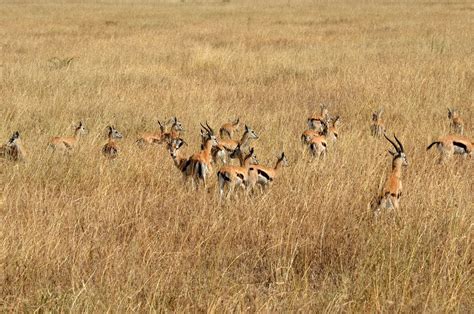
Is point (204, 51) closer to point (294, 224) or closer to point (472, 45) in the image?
point (472, 45)

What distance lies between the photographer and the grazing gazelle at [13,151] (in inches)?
277

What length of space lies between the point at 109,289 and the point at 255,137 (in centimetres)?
493

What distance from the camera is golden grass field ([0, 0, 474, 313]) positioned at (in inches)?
A: 149

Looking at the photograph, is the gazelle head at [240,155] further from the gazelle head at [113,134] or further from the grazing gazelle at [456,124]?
the grazing gazelle at [456,124]

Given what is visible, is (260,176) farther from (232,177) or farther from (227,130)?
(227,130)

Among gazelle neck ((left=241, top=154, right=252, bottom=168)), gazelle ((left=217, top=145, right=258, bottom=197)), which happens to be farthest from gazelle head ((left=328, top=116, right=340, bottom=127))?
gazelle ((left=217, top=145, right=258, bottom=197))

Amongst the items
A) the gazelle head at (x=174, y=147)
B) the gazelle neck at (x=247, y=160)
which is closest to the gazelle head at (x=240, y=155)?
the gazelle neck at (x=247, y=160)

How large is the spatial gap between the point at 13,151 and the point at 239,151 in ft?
9.80

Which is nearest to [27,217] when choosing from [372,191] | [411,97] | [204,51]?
[372,191]

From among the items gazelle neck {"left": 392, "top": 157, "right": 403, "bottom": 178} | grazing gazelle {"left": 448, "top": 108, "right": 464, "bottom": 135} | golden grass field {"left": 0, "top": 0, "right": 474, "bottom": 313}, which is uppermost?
grazing gazelle {"left": 448, "top": 108, "right": 464, "bottom": 135}

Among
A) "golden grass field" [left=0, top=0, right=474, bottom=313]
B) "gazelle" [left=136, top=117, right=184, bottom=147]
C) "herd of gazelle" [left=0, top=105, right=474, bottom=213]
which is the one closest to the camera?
"golden grass field" [left=0, top=0, right=474, bottom=313]

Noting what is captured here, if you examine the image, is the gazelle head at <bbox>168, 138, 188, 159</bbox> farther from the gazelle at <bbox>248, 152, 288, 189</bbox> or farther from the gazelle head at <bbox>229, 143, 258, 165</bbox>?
the gazelle at <bbox>248, 152, 288, 189</bbox>

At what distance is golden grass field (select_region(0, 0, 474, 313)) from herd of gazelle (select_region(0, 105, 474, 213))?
0.18 m

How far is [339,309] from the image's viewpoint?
3588 mm
